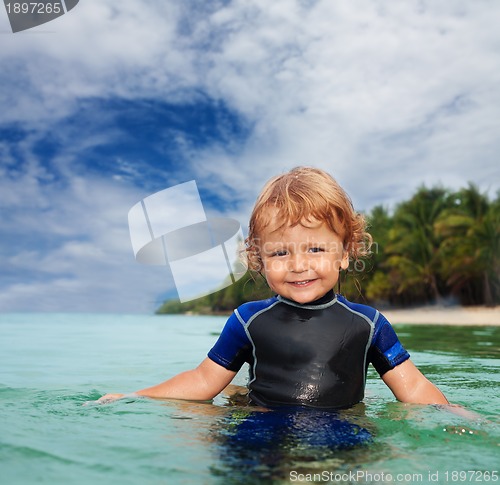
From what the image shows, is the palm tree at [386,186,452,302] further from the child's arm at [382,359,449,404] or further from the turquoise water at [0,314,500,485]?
the turquoise water at [0,314,500,485]

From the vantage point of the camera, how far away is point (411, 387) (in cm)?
278

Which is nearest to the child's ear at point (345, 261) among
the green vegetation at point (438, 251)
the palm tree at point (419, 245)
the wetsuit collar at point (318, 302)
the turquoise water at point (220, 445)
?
the wetsuit collar at point (318, 302)

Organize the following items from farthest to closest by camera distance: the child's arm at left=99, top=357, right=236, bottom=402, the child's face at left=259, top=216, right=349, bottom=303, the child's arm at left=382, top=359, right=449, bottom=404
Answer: the child's arm at left=99, top=357, right=236, bottom=402 → the child's arm at left=382, top=359, right=449, bottom=404 → the child's face at left=259, top=216, right=349, bottom=303

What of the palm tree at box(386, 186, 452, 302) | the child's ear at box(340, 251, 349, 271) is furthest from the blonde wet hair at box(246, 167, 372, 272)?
the palm tree at box(386, 186, 452, 302)

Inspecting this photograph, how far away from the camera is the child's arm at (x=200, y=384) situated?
112 inches

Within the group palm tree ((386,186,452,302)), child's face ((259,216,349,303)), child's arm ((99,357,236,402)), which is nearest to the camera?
child's face ((259,216,349,303))

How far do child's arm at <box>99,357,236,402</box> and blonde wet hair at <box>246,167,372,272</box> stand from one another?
0.55 m

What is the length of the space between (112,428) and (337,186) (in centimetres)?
151

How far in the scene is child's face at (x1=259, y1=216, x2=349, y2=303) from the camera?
8.54ft

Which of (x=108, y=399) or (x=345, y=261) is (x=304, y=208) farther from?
Answer: (x=108, y=399)

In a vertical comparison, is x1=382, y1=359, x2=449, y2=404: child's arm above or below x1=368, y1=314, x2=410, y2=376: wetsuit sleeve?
below

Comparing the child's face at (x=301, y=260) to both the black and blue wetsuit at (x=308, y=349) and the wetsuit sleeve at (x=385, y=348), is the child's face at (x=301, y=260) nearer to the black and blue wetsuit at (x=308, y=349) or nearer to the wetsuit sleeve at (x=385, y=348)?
the black and blue wetsuit at (x=308, y=349)

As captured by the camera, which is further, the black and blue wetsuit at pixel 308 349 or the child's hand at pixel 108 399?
the child's hand at pixel 108 399

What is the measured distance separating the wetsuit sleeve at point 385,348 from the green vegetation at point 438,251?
26.9 meters
